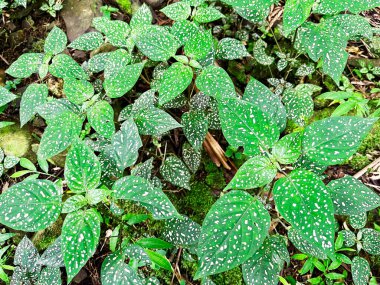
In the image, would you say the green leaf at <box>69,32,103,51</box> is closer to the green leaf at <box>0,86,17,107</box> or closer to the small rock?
the small rock

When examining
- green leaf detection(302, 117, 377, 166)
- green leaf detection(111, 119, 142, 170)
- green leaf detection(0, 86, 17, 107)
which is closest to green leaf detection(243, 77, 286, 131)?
green leaf detection(302, 117, 377, 166)

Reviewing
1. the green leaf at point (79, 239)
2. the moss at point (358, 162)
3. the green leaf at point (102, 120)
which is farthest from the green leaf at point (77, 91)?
the moss at point (358, 162)

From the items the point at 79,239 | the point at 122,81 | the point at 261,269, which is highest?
the point at 122,81

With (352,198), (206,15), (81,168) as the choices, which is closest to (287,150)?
(352,198)

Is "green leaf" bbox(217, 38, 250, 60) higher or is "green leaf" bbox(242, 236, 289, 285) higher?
"green leaf" bbox(217, 38, 250, 60)

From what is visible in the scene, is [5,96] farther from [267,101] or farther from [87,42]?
[267,101]

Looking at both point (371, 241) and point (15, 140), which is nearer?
point (371, 241)

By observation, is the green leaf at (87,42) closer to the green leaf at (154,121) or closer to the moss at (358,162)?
the green leaf at (154,121)
